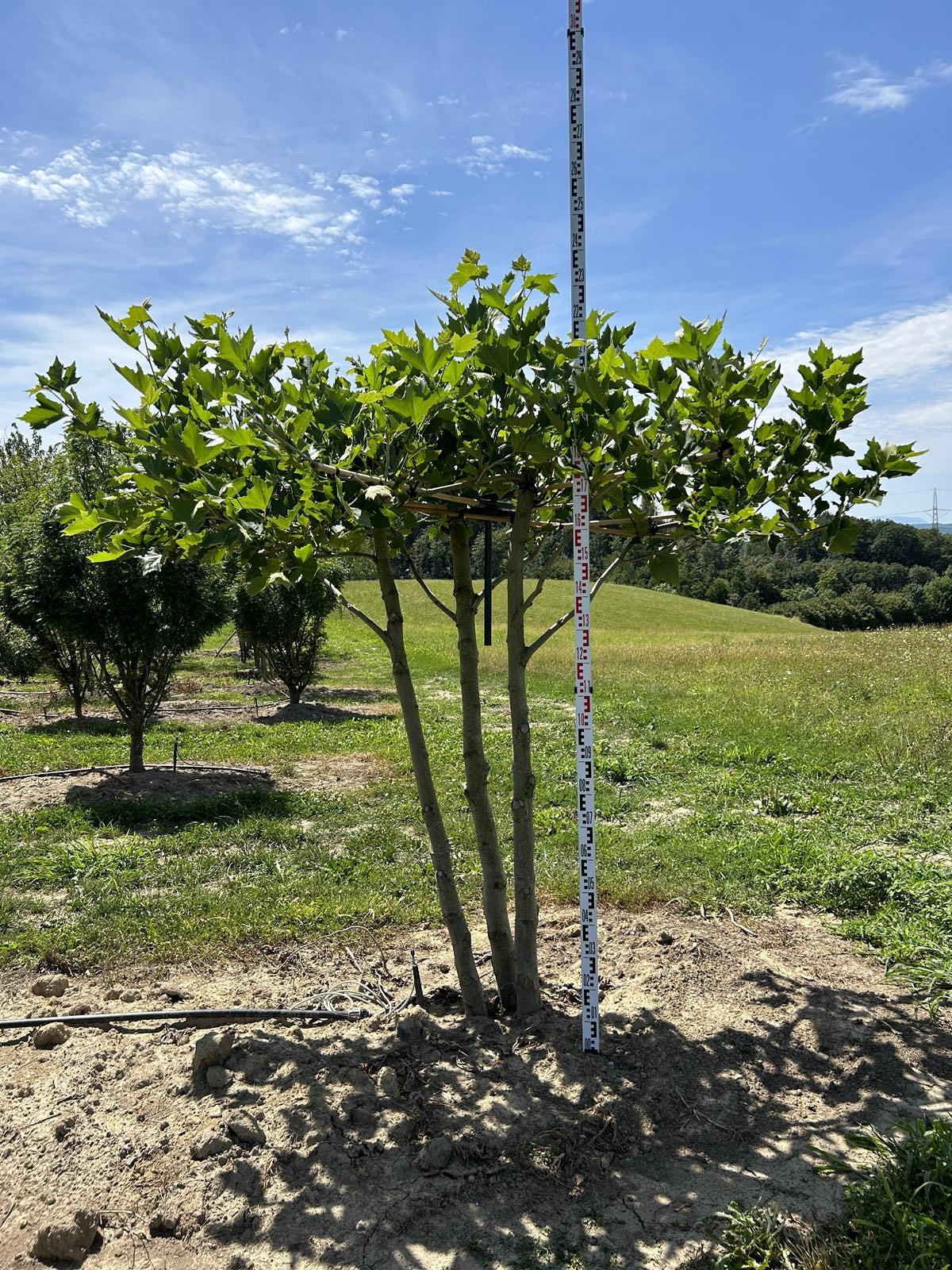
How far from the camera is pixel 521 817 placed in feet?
13.3

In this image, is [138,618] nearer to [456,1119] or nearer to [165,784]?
[165,784]

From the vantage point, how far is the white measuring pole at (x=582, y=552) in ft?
11.3

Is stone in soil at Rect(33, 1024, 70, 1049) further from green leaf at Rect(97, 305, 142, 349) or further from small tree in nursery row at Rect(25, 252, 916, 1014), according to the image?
green leaf at Rect(97, 305, 142, 349)

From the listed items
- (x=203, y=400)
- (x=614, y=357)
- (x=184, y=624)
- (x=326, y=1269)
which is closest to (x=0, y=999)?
(x=326, y=1269)

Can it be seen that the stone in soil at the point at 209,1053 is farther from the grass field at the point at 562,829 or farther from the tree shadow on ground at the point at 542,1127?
the grass field at the point at 562,829

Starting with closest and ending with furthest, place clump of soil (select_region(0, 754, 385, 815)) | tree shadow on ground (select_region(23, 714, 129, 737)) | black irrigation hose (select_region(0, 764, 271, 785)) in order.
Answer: clump of soil (select_region(0, 754, 385, 815)) < black irrigation hose (select_region(0, 764, 271, 785)) < tree shadow on ground (select_region(23, 714, 129, 737))

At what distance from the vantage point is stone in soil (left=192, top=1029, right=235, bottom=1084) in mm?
3586

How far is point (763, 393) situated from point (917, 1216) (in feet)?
8.74

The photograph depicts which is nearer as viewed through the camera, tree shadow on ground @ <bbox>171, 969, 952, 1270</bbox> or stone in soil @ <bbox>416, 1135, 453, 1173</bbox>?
tree shadow on ground @ <bbox>171, 969, 952, 1270</bbox>

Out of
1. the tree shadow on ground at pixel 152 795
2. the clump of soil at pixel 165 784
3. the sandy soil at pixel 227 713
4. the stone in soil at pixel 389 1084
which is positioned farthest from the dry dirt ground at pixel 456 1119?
the sandy soil at pixel 227 713

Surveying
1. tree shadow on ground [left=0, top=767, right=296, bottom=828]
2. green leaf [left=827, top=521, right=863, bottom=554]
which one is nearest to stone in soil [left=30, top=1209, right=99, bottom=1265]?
green leaf [left=827, top=521, right=863, bottom=554]

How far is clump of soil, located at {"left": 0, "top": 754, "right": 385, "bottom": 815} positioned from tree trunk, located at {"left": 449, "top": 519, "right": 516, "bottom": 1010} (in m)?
5.56

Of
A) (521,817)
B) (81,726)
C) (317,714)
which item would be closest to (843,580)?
(317,714)

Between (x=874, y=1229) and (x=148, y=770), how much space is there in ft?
29.1
